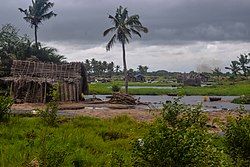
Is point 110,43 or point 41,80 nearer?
point 41,80

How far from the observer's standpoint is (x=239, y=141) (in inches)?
411

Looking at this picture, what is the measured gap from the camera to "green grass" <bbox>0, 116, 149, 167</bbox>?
1139 cm

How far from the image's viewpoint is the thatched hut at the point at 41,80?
117ft

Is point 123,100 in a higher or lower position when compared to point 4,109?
lower

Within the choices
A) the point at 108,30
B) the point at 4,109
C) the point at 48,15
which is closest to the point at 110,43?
the point at 108,30

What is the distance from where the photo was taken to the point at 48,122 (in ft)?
59.8

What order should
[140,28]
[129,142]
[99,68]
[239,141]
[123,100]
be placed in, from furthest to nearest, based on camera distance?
[99,68]
[140,28]
[123,100]
[129,142]
[239,141]

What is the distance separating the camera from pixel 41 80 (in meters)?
35.8

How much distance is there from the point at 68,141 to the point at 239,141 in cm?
631

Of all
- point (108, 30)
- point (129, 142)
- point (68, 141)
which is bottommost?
point (68, 141)

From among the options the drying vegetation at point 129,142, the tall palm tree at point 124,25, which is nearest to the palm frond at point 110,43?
the tall palm tree at point 124,25

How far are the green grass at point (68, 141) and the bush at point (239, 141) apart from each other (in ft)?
8.29

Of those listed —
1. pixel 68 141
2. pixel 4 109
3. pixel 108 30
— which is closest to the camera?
Result: pixel 68 141

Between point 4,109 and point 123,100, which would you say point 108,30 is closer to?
point 123,100
